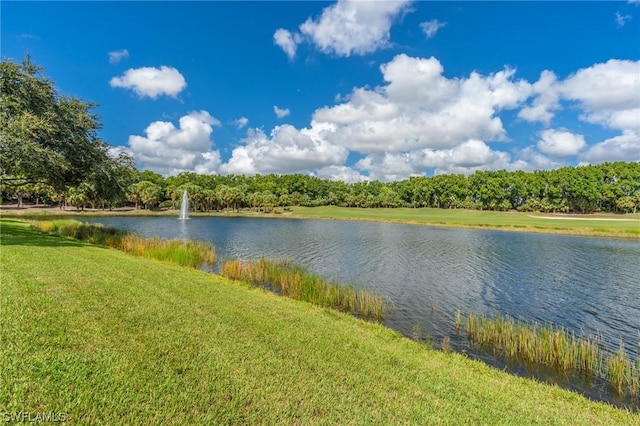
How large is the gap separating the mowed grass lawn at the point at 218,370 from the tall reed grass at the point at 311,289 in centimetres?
392

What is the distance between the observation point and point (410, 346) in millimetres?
8234

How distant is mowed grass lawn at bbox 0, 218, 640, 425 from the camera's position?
418 centimetres

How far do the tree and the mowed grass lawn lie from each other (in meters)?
9.37

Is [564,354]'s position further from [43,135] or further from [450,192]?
[450,192]

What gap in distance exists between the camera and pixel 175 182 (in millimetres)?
118250

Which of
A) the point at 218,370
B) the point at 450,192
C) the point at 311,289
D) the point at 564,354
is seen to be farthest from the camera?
the point at 450,192

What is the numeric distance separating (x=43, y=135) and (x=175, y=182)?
108 metres

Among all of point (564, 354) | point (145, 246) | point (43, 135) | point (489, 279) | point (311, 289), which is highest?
point (43, 135)

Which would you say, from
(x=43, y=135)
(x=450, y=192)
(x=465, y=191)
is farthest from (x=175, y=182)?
(x=43, y=135)

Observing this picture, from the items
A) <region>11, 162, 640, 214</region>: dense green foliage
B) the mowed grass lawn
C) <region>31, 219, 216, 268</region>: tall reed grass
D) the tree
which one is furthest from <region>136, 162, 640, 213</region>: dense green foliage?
the mowed grass lawn

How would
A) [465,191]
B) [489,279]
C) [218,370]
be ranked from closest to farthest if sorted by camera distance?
1. [218,370]
2. [489,279]
3. [465,191]

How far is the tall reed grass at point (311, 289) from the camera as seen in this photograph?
41.2ft

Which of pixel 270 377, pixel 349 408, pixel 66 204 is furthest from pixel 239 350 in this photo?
pixel 66 204

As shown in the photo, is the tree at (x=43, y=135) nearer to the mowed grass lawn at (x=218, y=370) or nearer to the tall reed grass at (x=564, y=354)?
the mowed grass lawn at (x=218, y=370)
